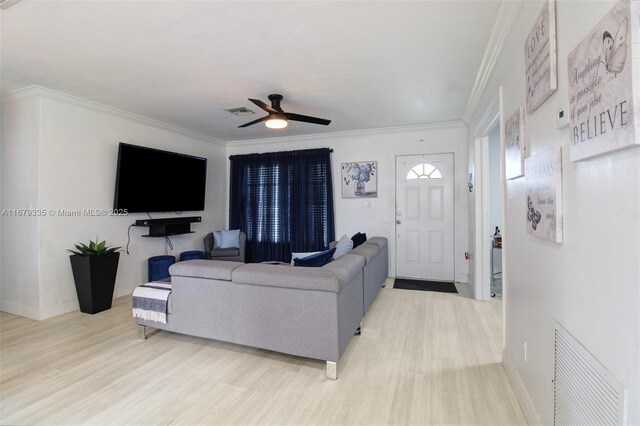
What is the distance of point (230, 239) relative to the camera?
5.13 meters

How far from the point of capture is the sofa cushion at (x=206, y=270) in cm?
228

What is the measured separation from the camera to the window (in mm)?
4613

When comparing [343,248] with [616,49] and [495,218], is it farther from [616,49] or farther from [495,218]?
[495,218]

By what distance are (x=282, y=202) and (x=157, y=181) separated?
204 centimetres

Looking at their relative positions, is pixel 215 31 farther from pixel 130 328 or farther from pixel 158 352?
pixel 130 328

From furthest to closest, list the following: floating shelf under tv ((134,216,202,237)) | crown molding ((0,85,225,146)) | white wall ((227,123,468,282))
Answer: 1. white wall ((227,123,468,282))
2. floating shelf under tv ((134,216,202,237))
3. crown molding ((0,85,225,146))

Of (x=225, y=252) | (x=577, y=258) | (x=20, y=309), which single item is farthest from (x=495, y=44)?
(x=20, y=309)

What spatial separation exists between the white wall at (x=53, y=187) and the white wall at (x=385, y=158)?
2.67m

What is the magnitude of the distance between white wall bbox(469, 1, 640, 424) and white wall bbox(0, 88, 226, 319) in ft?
14.7

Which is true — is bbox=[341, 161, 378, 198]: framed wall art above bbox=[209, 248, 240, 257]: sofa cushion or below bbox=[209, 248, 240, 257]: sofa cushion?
above

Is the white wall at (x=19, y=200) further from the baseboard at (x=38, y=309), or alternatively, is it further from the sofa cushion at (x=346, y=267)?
the sofa cushion at (x=346, y=267)

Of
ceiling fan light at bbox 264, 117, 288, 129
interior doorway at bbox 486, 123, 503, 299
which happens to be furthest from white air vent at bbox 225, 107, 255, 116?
interior doorway at bbox 486, 123, 503, 299

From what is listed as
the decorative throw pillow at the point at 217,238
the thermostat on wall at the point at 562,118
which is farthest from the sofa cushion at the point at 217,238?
the thermostat on wall at the point at 562,118

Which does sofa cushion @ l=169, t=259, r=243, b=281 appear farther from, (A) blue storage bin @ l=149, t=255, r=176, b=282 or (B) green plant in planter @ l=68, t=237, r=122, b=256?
(A) blue storage bin @ l=149, t=255, r=176, b=282
